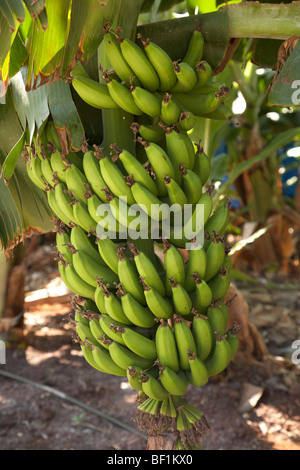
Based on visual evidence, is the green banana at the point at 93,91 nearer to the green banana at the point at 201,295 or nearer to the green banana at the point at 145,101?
the green banana at the point at 145,101

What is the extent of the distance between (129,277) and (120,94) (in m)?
0.46

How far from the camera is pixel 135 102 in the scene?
121cm

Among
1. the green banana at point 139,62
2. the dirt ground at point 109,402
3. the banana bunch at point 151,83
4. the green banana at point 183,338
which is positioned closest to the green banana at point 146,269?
the green banana at point 183,338

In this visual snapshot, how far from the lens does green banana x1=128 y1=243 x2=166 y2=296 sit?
1.20m

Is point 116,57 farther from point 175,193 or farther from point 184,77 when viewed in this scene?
point 175,193

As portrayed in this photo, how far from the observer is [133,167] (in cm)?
119

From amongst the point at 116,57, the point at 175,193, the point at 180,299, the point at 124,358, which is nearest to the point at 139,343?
the point at 124,358

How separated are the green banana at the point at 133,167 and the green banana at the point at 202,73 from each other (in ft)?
0.94

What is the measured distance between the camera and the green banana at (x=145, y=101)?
117 cm

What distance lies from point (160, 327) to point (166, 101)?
1.84ft

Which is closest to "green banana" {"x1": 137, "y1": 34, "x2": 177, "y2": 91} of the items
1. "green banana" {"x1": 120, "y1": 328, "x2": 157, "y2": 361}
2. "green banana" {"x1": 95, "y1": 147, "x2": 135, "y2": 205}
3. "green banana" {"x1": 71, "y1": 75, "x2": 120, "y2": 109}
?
"green banana" {"x1": 71, "y1": 75, "x2": 120, "y2": 109}
